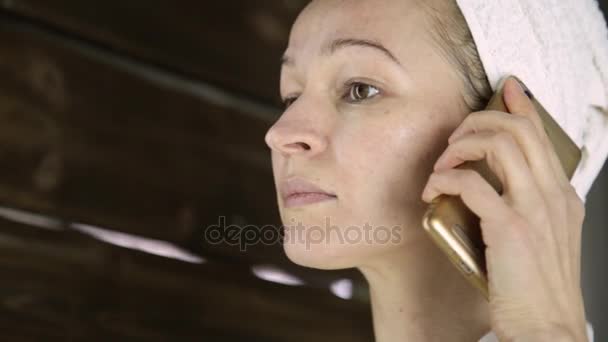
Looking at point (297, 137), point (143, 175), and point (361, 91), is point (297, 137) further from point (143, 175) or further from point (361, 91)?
point (143, 175)

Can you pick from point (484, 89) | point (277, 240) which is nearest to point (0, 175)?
point (277, 240)

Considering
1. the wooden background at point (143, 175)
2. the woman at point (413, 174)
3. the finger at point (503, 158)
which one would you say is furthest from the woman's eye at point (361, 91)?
the wooden background at point (143, 175)

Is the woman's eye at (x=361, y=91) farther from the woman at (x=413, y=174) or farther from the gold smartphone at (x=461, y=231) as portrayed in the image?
the gold smartphone at (x=461, y=231)

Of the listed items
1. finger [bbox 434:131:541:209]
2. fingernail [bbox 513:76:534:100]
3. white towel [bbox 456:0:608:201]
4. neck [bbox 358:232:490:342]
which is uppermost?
white towel [bbox 456:0:608:201]

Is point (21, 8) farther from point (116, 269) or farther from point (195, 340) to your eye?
point (195, 340)

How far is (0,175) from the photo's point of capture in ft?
2.61

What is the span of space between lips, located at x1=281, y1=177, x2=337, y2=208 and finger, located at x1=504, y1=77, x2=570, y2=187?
0.19m

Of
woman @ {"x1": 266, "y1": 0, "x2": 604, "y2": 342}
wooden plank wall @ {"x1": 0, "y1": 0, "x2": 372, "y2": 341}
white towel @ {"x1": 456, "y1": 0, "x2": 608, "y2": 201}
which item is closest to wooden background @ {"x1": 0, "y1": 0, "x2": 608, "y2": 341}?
wooden plank wall @ {"x1": 0, "y1": 0, "x2": 372, "y2": 341}

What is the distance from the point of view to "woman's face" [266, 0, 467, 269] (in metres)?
0.69

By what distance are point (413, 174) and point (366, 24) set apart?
162mm

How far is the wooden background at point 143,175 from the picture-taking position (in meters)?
0.82

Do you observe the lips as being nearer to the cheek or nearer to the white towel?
the cheek

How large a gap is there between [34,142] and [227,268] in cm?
32

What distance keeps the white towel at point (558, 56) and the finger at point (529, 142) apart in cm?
9
